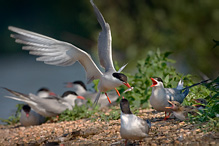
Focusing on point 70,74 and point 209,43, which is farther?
point 70,74

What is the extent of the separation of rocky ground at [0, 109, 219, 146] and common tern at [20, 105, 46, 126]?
10 cm

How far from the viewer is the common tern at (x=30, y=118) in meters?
6.02

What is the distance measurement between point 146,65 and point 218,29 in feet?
13.1

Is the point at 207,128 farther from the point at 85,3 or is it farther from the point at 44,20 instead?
the point at 44,20

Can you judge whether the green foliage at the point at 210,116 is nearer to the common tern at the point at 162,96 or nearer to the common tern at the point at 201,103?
the common tern at the point at 201,103

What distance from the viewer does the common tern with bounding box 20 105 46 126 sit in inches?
237

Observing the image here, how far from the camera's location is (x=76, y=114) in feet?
19.2

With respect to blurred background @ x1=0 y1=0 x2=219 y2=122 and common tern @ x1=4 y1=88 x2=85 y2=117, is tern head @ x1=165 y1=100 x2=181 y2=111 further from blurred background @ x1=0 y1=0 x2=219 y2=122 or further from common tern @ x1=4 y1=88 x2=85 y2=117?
blurred background @ x1=0 y1=0 x2=219 y2=122

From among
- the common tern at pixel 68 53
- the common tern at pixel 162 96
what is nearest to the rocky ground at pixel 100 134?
the common tern at pixel 162 96

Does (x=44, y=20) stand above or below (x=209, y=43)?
above

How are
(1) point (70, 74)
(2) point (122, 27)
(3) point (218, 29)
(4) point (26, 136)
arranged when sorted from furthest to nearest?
(1) point (70, 74) → (2) point (122, 27) → (3) point (218, 29) → (4) point (26, 136)

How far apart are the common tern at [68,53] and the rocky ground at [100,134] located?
21.4 inches

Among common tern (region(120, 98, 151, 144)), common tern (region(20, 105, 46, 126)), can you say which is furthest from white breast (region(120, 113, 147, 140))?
common tern (region(20, 105, 46, 126))

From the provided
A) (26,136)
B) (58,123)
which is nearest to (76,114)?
(58,123)
